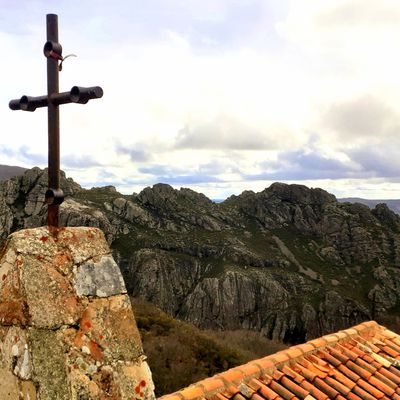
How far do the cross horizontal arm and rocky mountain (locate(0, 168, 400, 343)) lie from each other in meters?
75.1

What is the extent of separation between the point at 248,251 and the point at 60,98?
3997 inches

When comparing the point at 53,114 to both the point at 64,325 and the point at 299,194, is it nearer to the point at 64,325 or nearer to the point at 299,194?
the point at 64,325

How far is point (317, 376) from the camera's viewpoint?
237 inches

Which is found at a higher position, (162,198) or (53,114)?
(53,114)

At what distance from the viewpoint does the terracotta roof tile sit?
5453 mm

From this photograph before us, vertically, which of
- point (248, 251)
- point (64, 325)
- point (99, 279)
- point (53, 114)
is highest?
point (53, 114)

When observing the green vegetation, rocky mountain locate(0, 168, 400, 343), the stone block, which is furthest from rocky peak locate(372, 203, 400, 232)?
the stone block

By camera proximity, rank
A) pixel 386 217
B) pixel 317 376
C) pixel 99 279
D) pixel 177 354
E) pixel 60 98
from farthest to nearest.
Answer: pixel 386 217, pixel 177 354, pixel 317 376, pixel 60 98, pixel 99 279

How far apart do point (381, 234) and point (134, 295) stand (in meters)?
67.6

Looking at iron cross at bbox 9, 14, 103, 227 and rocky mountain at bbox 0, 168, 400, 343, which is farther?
rocky mountain at bbox 0, 168, 400, 343

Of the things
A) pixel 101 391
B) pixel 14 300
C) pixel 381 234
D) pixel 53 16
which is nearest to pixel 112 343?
pixel 101 391

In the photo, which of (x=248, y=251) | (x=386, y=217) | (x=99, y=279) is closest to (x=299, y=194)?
(x=386, y=217)

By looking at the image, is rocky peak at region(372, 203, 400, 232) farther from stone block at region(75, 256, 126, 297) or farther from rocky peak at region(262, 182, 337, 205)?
stone block at region(75, 256, 126, 297)

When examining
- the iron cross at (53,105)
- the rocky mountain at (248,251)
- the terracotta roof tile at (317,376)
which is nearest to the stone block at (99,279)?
the iron cross at (53,105)
